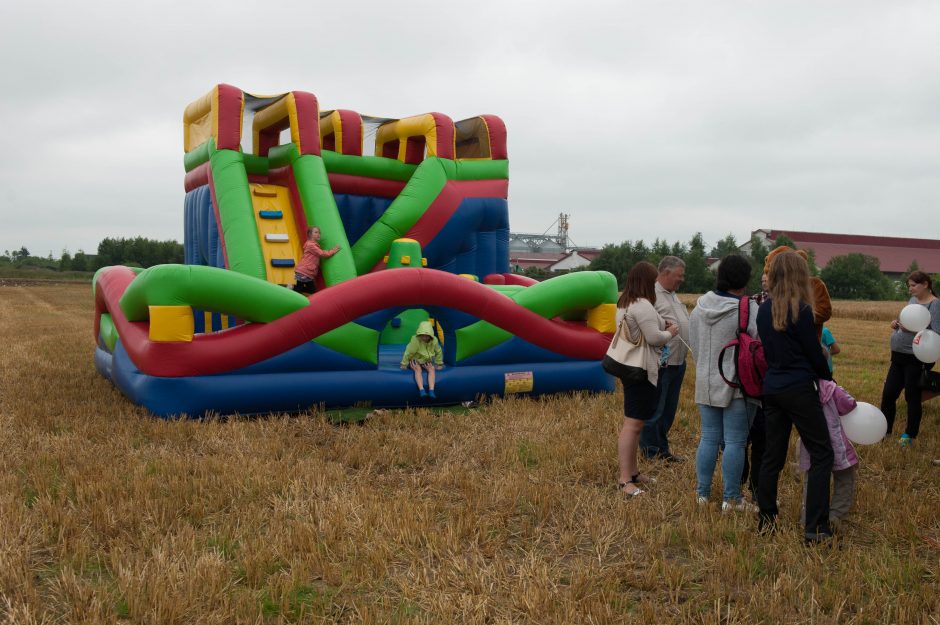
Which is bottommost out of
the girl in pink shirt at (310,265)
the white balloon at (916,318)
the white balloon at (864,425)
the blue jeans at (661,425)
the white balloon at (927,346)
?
the blue jeans at (661,425)

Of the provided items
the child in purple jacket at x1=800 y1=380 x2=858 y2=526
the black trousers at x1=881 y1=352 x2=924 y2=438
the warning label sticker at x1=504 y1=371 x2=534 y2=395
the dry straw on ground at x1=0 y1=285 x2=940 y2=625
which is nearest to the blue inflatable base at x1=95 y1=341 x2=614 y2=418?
the warning label sticker at x1=504 y1=371 x2=534 y2=395

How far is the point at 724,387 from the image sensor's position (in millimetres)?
3453

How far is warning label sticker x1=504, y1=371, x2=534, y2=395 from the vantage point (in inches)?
241

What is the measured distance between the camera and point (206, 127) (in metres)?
7.68

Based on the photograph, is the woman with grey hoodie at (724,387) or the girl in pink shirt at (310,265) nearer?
the woman with grey hoodie at (724,387)

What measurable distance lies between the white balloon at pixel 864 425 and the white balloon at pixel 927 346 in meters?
1.79

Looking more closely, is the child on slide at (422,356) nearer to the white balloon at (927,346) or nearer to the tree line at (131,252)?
the white balloon at (927,346)

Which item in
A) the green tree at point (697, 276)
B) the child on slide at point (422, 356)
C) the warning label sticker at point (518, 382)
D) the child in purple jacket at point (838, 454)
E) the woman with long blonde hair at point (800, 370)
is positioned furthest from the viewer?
the green tree at point (697, 276)

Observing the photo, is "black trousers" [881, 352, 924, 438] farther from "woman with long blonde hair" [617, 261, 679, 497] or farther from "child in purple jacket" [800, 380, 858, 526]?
"woman with long blonde hair" [617, 261, 679, 497]

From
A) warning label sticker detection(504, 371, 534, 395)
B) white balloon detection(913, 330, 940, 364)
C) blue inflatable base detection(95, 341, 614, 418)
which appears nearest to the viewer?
white balloon detection(913, 330, 940, 364)

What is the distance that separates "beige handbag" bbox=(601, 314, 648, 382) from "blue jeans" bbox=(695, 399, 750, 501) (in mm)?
389

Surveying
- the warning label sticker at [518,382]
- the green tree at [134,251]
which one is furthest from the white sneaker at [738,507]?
the green tree at [134,251]

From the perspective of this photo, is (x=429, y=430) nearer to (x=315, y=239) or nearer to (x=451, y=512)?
(x=451, y=512)

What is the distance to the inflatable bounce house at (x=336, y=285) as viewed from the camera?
527 centimetres
